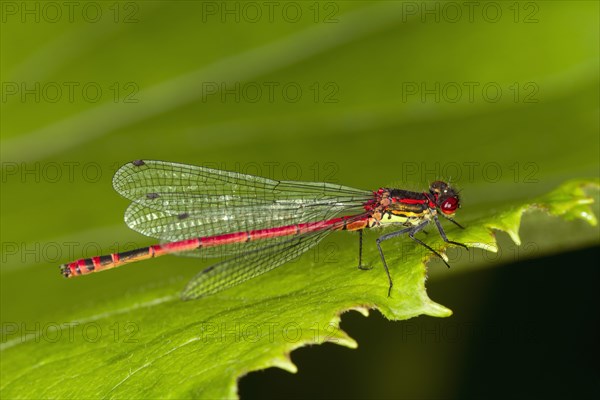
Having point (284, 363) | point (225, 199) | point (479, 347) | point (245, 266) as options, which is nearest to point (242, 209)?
point (225, 199)

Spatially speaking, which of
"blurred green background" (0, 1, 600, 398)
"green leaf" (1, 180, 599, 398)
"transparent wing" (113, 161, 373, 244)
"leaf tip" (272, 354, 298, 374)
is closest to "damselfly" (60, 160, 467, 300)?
"transparent wing" (113, 161, 373, 244)

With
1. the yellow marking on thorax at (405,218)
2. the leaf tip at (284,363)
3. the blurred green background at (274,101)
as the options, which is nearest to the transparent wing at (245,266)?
the yellow marking on thorax at (405,218)

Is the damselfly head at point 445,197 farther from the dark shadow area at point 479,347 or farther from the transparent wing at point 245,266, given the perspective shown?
the transparent wing at point 245,266

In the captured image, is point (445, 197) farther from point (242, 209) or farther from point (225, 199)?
point (225, 199)

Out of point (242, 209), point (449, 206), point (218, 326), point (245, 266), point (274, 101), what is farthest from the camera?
point (274, 101)

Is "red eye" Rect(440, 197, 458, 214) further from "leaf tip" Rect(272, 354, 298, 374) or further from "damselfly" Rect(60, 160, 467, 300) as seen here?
"leaf tip" Rect(272, 354, 298, 374)
